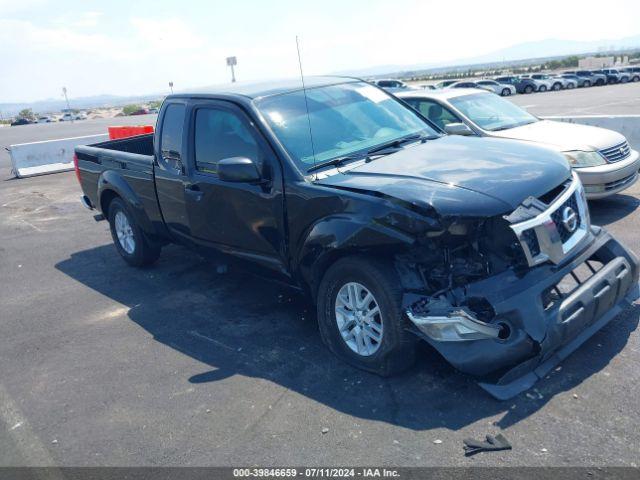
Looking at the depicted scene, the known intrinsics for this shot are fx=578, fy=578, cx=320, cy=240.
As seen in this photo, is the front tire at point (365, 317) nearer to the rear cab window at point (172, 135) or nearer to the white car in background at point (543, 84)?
the rear cab window at point (172, 135)

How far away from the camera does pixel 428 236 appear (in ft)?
11.5

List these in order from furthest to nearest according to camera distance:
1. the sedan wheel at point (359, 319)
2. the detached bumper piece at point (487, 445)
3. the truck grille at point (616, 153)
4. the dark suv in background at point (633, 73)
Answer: the dark suv in background at point (633, 73)
the truck grille at point (616, 153)
the sedan wheel at point (359, 319)
the detached bumper piece at point (487, 445)

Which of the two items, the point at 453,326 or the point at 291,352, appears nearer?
the point at 453,326

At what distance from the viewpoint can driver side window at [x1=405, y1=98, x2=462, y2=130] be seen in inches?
329

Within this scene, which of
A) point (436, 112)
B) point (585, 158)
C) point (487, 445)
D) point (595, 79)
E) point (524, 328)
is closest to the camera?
point (487, 445)

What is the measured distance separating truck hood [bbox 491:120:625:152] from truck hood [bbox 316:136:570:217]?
3.15 metres

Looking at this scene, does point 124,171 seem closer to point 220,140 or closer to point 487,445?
point 220,140

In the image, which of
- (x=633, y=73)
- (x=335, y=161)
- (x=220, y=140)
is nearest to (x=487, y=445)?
(x=335, y=161)

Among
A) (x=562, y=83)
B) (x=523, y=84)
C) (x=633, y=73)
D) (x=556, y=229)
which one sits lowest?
(x=633, y=73)

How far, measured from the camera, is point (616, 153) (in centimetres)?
729

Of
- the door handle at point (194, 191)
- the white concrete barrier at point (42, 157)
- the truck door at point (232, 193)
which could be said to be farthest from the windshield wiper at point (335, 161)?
the white concrete barrier at point (42, 157)

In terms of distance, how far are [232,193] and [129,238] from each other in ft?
Result: 8.55

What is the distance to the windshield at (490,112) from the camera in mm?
8266

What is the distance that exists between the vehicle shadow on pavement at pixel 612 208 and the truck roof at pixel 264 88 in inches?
143
